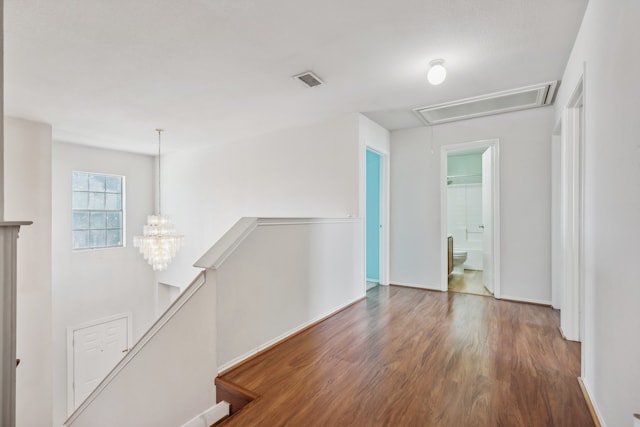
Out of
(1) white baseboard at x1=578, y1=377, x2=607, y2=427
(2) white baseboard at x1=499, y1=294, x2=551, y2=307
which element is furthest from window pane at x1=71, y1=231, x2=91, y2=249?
(1) white baseboard at x1=578, y1=377, x2=607, y2=427

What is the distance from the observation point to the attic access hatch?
3.08 m

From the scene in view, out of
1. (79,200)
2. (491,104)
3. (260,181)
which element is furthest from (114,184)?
(491,104)

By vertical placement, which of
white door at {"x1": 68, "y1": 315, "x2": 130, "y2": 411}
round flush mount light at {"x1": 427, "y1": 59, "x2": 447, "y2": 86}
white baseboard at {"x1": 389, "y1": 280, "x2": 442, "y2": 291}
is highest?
round flush mount light at {"x1": 427, "y1": 59, "x2": 447, "y2": 86}

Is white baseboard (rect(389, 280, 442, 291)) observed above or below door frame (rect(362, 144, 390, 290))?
below

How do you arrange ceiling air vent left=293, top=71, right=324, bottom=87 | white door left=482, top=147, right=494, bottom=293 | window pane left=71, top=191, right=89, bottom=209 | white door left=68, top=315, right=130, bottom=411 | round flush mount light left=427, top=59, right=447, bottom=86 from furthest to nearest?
A: 1. window pane left=71, top=191, right=89, bottom=209
2. white door left=68, top=315, right=130, bottom=411
3. white door left=482, top=147, right=494, bottom=293
4. ceiling air vent left=293, top=71, right=324, bottom=87
5. round flush mount light left=427, top=59, right=447, bottom=86

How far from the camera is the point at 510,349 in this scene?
230 centimetres

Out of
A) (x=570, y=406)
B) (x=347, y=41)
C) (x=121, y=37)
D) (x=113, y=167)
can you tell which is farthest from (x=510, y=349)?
(x=113, y=167)

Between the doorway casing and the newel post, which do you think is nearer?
A: the newel post

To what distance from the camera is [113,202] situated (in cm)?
604

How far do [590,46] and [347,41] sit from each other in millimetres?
1524

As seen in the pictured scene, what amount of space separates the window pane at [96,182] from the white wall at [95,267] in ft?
0.51

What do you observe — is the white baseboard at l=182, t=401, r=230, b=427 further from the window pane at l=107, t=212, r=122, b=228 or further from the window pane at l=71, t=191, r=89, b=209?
the window pane at l=107, t=212, r=122, b=228

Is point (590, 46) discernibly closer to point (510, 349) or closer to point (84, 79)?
point (510, 349)

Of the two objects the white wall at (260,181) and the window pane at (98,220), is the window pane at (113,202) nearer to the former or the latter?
the window pane at (98,220)
